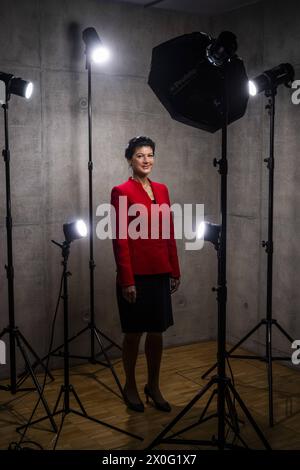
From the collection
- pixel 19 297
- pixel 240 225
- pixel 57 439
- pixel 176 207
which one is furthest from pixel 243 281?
pixel 57 439

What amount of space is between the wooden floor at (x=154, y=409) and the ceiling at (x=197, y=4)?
275 cm

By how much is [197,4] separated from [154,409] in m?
3.00

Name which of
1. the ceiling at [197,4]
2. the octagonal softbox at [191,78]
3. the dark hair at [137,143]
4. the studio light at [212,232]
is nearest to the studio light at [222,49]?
the octagonal softbox at [191,78]

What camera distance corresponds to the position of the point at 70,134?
4387mm

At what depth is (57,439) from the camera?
3.31 m

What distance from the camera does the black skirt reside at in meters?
3.66

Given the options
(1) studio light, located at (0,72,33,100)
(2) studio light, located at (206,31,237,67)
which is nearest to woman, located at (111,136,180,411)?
(1) studio light, located at (0,72,33,100)

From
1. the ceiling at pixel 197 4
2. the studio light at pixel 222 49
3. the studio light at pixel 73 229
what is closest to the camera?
the studio light at pixel 222 49

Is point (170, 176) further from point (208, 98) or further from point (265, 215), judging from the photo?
point (208, 98)

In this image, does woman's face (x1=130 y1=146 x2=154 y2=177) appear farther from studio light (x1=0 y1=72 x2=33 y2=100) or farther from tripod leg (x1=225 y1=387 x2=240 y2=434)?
tripod leg (x1=225 y1=387 x2=240 y2=434)

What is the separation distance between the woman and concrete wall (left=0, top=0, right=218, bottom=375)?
0.86 metres

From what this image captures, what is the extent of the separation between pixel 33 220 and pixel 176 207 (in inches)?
49.1

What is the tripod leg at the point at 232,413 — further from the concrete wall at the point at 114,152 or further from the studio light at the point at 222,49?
the studio light at the point at 222,49

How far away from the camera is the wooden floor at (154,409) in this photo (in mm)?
3355
